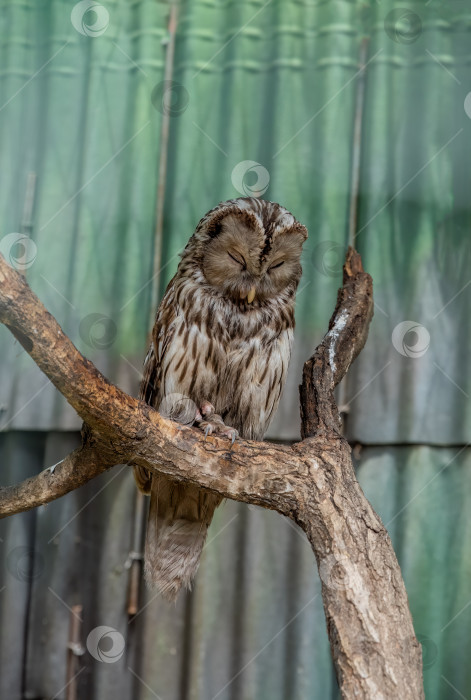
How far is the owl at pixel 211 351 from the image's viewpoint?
Answer: 2512mm

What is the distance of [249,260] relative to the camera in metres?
2.44

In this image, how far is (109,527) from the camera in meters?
3.25

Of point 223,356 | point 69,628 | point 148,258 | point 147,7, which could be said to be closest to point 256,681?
point 69,628

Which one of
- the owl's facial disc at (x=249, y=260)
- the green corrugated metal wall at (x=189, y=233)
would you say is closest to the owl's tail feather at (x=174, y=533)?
the green corrugated metal wall at (x=189, y=233)

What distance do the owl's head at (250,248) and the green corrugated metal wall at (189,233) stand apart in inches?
31.3

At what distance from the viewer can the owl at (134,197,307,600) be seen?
2.51 meters

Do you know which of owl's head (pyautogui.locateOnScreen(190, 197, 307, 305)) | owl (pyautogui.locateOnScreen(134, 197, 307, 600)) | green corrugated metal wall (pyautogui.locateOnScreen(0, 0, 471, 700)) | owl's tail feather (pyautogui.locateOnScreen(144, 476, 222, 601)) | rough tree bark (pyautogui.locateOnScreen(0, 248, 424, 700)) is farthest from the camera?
green corrugated metal wall (pyautogui.locateOnScreen(0, 0, 471, 700))

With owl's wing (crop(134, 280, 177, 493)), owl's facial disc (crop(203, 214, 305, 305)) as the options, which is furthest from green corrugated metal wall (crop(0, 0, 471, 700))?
owl's facial disc (crop(203, 214, 305, 305))

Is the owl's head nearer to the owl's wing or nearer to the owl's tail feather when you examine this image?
the owl's wing

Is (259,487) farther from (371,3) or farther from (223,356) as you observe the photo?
(371,3)

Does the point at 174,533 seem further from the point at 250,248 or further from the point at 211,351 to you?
the point at 250,248

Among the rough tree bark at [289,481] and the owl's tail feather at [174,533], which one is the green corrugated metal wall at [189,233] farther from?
the rough tree bark at [289,481]

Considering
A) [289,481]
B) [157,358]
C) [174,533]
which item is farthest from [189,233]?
[289,481]

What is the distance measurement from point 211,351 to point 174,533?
687 millimetres
